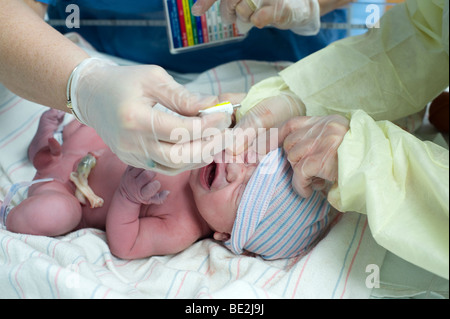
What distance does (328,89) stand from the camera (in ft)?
3.90

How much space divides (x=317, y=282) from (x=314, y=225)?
0.18m

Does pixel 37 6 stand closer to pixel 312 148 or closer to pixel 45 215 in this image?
pixel 45 215

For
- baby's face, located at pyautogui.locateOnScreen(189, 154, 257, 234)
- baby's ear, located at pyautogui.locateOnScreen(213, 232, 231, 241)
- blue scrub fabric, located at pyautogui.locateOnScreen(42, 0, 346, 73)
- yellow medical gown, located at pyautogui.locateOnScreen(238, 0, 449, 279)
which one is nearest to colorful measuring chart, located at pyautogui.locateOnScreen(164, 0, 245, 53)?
blue scrub fabric, located at pyautogui.locateOnScreen(42, 0, 346, 73)

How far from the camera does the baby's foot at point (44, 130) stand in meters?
1.29

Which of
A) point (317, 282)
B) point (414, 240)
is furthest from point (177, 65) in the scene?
point (414, 240)

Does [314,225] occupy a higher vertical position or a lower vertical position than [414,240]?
lower

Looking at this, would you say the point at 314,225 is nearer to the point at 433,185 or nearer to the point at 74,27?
the point at 433,185

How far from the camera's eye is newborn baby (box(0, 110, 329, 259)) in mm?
1008

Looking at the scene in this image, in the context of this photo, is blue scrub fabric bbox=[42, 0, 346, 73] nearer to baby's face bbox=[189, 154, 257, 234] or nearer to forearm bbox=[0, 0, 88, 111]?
forearm bbox=[0, 0, 88, 111]

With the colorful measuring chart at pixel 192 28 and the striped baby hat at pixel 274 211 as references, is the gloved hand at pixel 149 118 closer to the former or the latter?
the striped baby hat at pixel 274 211

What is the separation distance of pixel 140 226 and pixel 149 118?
408 mm

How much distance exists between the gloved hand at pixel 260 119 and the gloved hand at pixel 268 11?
249mm

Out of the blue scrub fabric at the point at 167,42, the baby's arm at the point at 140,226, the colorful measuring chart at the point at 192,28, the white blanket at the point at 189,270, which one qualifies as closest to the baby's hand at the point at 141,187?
the baby's arm at the point at 140,226

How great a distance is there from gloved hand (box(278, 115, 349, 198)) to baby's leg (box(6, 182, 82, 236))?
56cm
